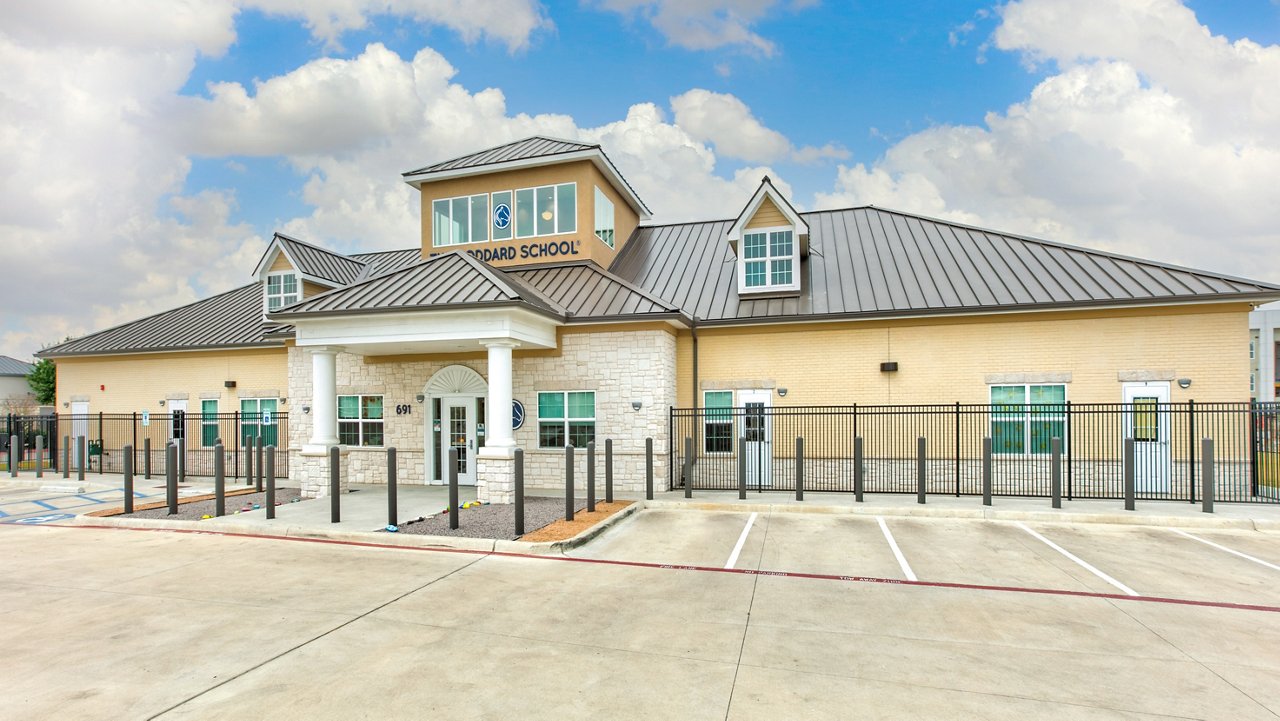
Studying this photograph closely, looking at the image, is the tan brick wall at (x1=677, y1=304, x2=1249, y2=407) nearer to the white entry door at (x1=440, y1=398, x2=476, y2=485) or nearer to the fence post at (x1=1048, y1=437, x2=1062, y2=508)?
the fence post at (x1=1048, y1=437, x2=1062, y2=508)

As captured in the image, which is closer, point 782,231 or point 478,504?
point 478,504

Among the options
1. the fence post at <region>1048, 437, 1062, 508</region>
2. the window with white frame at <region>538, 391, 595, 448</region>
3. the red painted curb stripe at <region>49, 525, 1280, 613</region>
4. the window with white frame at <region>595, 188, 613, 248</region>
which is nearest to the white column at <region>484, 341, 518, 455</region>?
the window with white frame at <region>538, 391, 595, 448</region>

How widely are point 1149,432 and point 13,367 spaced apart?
84.4 metres

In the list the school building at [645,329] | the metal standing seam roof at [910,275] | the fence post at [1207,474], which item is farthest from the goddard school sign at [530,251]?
the fence post at [1207,474]

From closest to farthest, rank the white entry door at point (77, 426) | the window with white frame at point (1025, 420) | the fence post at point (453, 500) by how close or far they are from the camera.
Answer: the fence post at point (453, 500) < the window with white frame at point (1025, 420) < the white entry door at point (77, 426)

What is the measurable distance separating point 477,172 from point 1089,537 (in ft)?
57.9

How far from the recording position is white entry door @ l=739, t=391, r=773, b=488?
1652cm

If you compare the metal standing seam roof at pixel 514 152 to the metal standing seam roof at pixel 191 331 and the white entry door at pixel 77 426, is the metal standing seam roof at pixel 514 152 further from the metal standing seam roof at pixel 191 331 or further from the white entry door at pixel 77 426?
the white entry door at pixel 77 426

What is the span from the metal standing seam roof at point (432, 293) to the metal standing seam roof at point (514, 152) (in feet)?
14.6

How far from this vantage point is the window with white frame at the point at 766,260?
18.0 m

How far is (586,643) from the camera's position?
21.2 ft

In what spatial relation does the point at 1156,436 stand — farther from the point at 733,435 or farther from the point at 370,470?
the point at 370,470

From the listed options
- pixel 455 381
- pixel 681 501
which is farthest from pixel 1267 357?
pixel 455 381

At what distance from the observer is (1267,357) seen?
1917 inches
